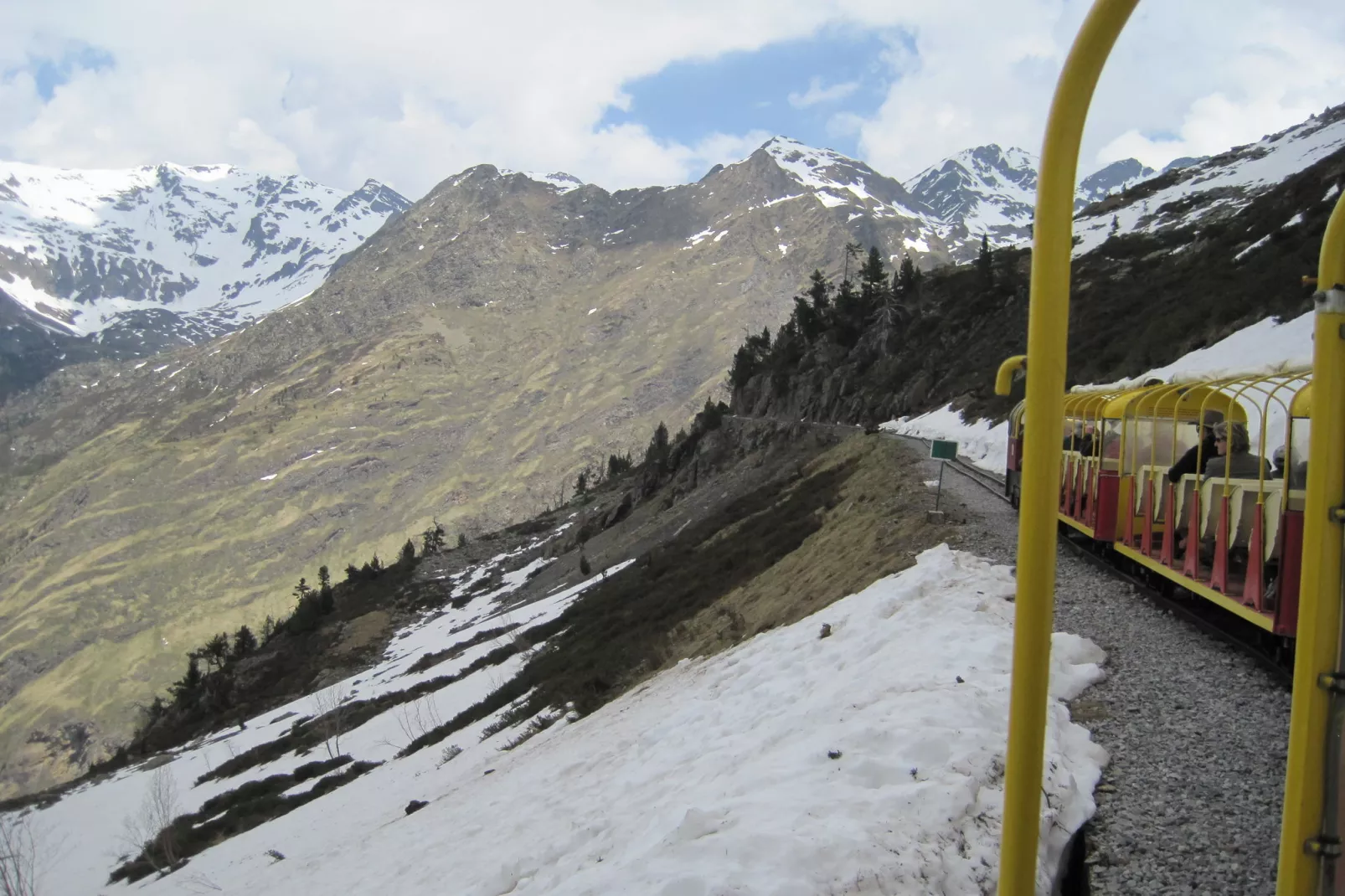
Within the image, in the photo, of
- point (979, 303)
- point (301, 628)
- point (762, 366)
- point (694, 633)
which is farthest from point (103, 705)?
point (694, 633)

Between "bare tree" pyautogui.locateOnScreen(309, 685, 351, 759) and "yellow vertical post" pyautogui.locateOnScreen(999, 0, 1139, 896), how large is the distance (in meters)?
39.9

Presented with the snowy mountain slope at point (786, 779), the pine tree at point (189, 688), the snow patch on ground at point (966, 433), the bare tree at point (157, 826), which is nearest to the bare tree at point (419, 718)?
the bare tree at point (157, 826)

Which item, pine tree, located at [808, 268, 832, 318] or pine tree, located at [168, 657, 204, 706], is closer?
pine tree, located at [168, 657, 204, 706]

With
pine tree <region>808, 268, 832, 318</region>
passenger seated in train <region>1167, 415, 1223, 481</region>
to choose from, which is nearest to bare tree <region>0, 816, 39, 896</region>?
passenger seated in train <region>1167, 415, 1223, 481</region>

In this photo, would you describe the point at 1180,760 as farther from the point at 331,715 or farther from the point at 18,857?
the point at 18,857

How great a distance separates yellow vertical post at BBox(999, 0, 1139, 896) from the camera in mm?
2328

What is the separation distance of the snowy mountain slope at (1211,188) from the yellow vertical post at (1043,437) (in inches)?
2855

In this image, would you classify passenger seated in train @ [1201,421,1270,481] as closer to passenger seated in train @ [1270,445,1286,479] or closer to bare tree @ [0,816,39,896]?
passenger seated in train @ [1270,445,1286,479]

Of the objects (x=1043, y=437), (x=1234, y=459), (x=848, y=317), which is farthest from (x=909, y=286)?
(x=1043, y=437)

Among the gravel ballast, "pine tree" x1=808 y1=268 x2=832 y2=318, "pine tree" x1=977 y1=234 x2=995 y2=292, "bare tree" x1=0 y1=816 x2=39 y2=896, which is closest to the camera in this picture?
the gravel ballast

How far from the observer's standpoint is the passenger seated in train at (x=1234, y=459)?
895 centimetres

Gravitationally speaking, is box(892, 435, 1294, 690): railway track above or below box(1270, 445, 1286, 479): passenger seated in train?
below

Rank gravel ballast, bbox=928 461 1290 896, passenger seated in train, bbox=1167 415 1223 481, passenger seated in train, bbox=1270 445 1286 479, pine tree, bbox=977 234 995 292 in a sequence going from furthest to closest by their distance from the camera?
pine tree, bbox=977 234 995 292, passenger seated in train, bbox=1167 415 1223 481, passenger seated in train, bbox=1270 445 1286 479, gravel ballast, bbox=928 461 1290 896

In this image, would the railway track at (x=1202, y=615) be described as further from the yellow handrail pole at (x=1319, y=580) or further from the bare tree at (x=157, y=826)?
the bare tree at (x=157, y=826)
